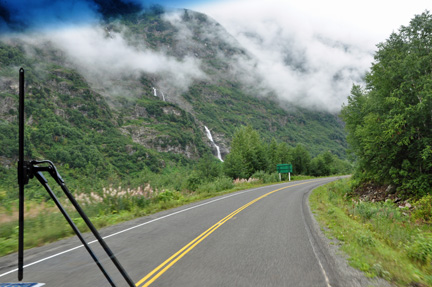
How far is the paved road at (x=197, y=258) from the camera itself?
5.22 m

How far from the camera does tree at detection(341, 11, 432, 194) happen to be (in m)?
17.9

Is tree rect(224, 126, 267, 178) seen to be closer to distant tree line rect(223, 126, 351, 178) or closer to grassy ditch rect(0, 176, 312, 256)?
distant tree line rect(223, 126, 351, 178)

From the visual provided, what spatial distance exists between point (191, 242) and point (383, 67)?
21141 millimetres

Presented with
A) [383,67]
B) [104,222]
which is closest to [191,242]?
[104,222]

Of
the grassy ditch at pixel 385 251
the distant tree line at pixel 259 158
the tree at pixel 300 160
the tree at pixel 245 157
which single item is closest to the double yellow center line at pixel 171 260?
the grassy ditch at pixel 385 251

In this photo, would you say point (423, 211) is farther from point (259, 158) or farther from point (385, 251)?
point (259, 158)

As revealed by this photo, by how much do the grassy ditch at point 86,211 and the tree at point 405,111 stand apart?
15176mm

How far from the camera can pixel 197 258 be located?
259 inches

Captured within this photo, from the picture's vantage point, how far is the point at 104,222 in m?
11.2

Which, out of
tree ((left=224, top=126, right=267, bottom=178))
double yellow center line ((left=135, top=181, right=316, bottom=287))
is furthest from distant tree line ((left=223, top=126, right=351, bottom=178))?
double yellow center line ((left=135, top=181, right=316, bottom=287))

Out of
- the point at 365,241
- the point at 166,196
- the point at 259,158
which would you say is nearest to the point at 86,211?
the point at 166,196

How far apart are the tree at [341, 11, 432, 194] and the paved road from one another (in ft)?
42.1

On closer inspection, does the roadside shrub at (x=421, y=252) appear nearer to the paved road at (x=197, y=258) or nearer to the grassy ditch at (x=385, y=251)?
the grassy ditch at (x=385, y=251)

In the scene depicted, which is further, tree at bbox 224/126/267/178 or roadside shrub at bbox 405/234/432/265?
tree at bbox 224/126/267/178
